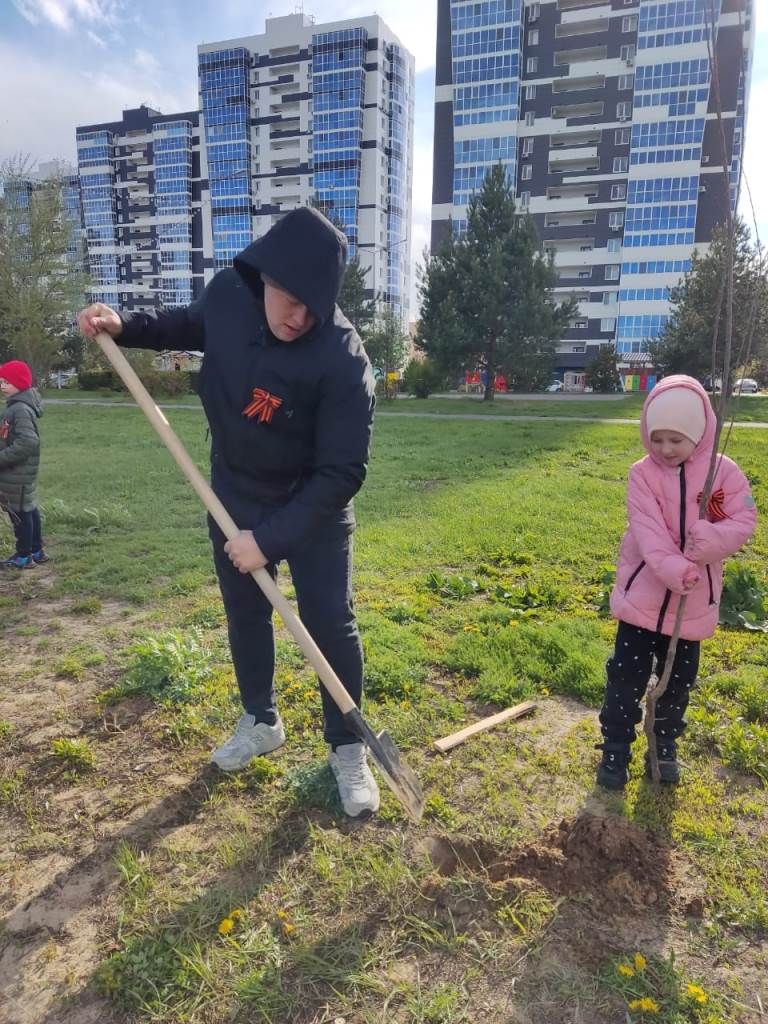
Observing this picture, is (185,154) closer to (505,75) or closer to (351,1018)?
(505,75)

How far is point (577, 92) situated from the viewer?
55.8 meters

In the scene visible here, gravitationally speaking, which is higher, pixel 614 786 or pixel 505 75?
pixel 505 75

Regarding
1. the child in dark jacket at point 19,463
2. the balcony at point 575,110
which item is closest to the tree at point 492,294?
the child in dark jacket at point 19,463

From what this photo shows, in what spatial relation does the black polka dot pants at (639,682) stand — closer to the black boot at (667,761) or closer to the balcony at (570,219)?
the black boot at (667,761)

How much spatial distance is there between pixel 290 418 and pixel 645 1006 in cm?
204

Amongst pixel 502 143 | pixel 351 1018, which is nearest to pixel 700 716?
pixel 351 1018

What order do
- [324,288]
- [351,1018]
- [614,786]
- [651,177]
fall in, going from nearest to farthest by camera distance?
[351,1018] → [324,288] → [614,786] → [651,177]

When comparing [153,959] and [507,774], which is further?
[507,774]

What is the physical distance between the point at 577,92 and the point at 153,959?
67735 mm

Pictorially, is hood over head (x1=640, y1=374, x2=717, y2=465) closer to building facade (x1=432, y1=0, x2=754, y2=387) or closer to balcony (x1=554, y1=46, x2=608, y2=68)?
building facade (x1=432, y1=0, x2=754, y2=387)

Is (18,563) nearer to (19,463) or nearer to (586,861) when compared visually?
(19,463)

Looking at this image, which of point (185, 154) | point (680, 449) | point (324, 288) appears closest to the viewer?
point (324, 288)

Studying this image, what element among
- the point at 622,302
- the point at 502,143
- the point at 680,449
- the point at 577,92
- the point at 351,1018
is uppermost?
the point at 577,92

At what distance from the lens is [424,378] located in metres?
30.0
